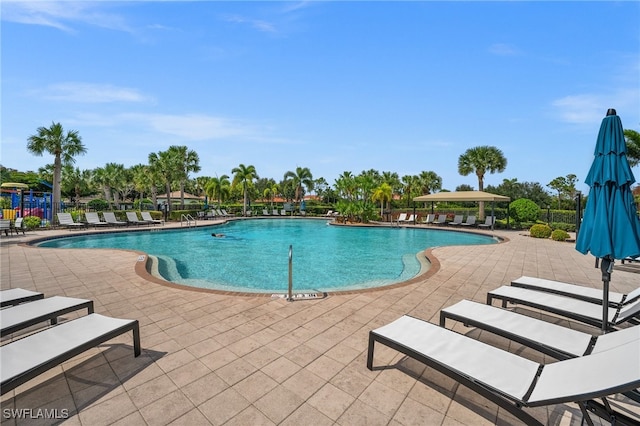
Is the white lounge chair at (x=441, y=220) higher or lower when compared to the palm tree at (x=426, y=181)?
lower

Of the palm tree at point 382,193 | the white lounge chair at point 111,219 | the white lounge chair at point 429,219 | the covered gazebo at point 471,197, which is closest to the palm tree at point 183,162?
the white lounge chair at point 111,219

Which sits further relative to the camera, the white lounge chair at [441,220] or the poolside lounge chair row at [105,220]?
the white lounge chair at [441,220]

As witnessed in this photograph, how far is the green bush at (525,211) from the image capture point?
2016cm

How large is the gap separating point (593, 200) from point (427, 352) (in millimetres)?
3004

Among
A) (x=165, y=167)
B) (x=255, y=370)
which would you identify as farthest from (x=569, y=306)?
(x=165, y=167)

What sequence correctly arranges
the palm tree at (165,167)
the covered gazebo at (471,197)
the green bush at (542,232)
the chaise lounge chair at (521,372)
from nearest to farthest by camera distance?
the chaise lounge chair at (521,372)
the green bush at (542,232)
the covered gazebo at (471,197)
the palm tree at (165,167)

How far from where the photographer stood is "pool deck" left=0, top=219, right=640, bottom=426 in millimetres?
2273

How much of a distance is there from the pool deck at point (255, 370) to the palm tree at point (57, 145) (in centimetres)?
1700

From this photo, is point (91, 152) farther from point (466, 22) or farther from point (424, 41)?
point (466, 22)

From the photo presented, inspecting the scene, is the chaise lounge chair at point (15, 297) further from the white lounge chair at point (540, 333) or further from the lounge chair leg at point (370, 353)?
the white lounge chair at point (540, 333)

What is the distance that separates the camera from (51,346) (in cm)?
246

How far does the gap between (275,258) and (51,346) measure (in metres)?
8.59

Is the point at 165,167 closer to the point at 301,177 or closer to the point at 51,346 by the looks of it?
the point at 301,177

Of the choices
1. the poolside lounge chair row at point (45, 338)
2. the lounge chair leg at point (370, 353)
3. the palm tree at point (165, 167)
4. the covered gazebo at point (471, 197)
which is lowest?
Result: the lounge chair leg at point (370, 353)
